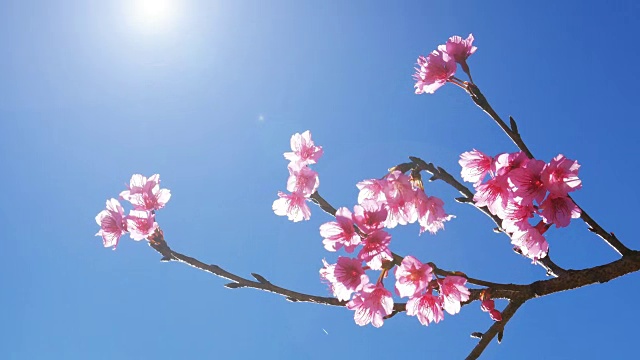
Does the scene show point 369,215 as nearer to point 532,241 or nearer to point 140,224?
point 532,241

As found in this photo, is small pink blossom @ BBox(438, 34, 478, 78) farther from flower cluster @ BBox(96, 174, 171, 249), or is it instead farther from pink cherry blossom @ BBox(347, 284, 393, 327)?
flower cluster @ BBox(96, 174, 171, 249)

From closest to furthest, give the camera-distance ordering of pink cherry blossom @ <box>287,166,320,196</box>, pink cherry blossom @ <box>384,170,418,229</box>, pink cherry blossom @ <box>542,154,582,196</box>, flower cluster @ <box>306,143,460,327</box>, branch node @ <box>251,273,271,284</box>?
1. pink cherry blossom @ <box>542,154,582,196</box>
2. flower cluster @ <box>306,143,460,327</box>
3. branch node @ <box>251,273,271,284</box>
4. pink cherry blossom @ <box>384,170,418,229</box>
5. pink cherry blossom @ <box>287,166,320,196</box>

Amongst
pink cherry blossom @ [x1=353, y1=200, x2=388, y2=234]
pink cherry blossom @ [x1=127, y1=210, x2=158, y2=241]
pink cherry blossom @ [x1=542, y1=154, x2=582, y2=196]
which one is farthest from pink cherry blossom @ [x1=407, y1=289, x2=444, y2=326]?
pink cherry blossom @ [x1=127, y1=210, x2=158, y2=241]

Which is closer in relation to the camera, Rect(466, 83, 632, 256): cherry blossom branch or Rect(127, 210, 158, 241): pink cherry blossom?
Rect(466, 83, 632, 256): cherry blossom branch

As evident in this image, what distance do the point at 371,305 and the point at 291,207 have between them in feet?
2.65

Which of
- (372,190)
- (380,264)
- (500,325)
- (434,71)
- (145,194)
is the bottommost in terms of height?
(500,325)

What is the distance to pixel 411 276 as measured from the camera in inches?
106

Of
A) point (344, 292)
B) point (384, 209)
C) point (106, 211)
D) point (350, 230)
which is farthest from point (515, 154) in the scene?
point (106, 211)

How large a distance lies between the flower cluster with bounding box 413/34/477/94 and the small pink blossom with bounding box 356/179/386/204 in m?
0.78

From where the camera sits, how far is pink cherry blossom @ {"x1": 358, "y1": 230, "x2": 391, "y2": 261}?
2629mm

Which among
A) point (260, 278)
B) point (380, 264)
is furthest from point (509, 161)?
point (260, 278)

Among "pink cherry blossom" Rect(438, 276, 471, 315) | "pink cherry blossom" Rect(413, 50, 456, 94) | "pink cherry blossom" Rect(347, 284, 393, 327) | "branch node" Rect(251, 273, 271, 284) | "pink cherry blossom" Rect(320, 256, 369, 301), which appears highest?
"pink cherry blossom" Rect(413, 50, 456, 94)

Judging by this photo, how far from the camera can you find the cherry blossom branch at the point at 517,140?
9.20 feet

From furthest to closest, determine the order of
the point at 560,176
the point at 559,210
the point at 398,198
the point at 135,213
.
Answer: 1. the point at 135,213
2. the point at 398,198
3. the point at 559,210
4. the point at 560,176
